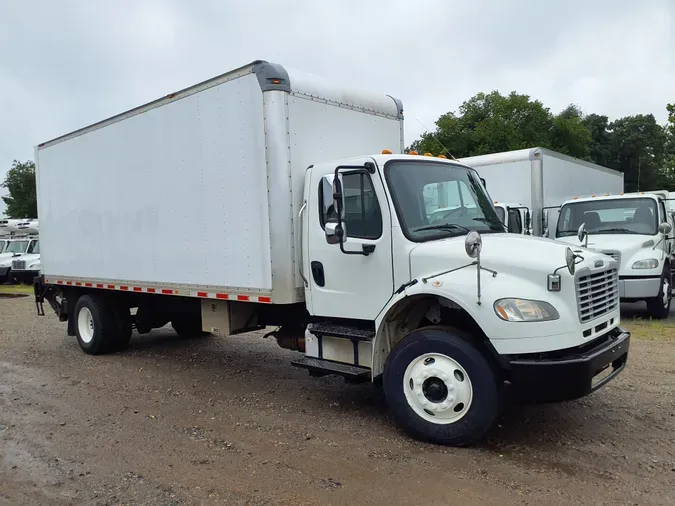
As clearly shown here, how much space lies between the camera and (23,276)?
2322 cm

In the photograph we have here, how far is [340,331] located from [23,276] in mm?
21900

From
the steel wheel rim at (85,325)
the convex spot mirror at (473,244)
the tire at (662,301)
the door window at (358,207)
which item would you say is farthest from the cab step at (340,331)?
the tire at (662,301)

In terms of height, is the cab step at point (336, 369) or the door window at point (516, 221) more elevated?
the door window at point (516, 221)

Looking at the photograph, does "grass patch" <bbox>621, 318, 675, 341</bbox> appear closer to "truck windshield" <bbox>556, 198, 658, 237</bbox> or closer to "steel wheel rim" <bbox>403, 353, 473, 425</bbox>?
"truck windshield" <bbox>556, 198, 658, 237</bbox>

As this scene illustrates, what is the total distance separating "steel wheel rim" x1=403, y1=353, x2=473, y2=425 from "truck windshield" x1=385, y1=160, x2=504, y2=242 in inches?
41.9

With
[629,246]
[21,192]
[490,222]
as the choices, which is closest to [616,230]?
[629,246]

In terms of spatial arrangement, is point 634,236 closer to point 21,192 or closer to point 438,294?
point 438,294

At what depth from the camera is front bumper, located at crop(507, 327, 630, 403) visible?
4156 millimetres

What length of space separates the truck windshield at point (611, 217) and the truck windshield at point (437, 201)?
621 centimetres

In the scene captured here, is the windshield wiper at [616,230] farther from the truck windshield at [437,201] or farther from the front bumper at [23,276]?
the front bumper at [23,276]

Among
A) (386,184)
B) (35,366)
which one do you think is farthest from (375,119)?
(35,366)

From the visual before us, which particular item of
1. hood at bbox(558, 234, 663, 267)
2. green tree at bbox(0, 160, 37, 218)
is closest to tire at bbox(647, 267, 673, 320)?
hood at bbox(558, 234, 663, 267)

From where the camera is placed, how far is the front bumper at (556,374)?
416 cm

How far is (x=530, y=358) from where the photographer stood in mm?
4289
